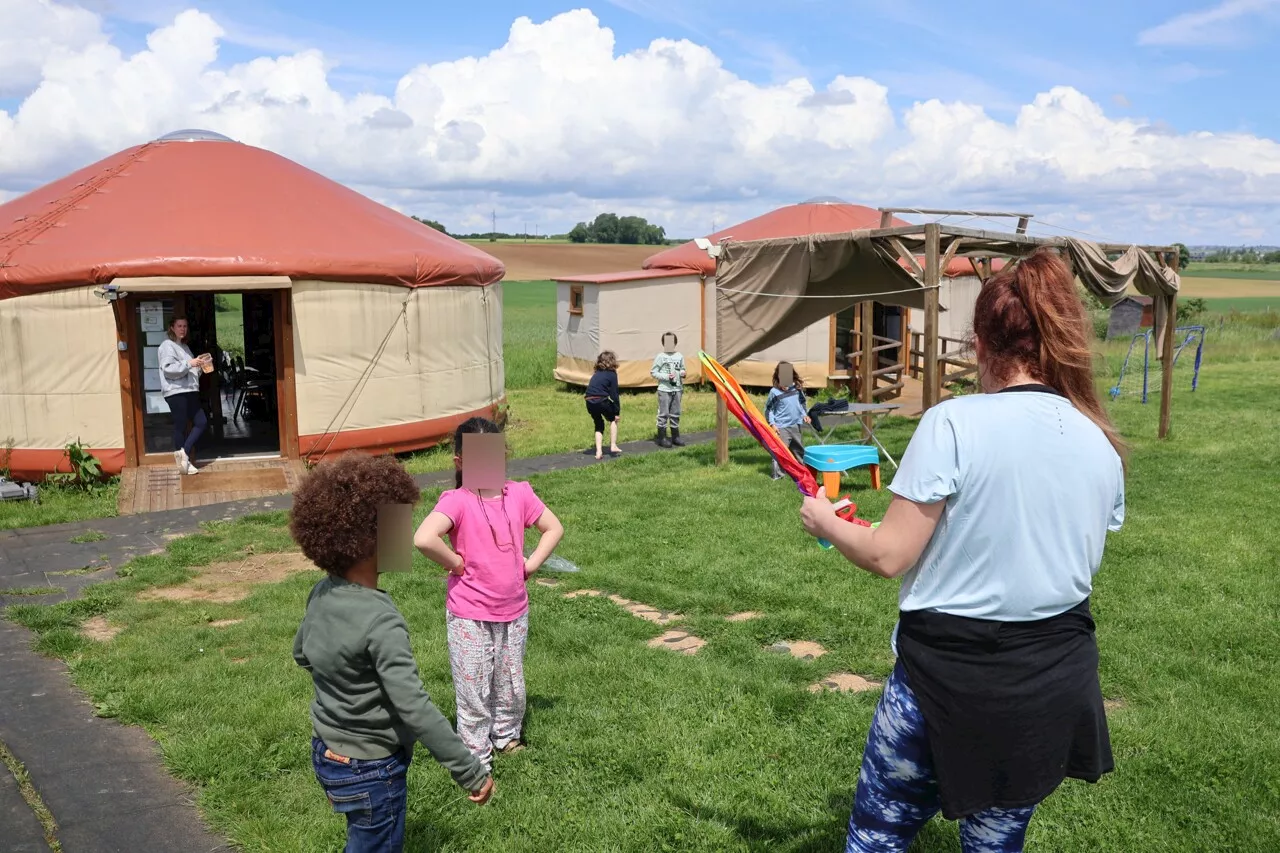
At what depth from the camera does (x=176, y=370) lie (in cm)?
945

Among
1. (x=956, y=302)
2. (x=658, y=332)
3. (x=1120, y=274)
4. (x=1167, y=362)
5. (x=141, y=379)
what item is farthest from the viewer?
(x=956, y=302)

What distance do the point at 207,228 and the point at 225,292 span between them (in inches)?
26.3

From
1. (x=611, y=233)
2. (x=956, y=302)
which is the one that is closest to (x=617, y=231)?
(x=611, y=233)

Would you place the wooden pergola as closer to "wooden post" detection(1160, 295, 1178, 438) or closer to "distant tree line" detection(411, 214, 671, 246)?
"wooden post" detection(1160, 295, 1178, 438)

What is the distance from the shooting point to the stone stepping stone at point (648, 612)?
18.7 feet

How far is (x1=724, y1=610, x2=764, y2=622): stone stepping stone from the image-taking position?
563 centimetres

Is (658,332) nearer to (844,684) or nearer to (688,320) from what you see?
(688,320)

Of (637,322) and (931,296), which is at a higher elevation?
(931,296)

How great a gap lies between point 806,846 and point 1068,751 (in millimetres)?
1377

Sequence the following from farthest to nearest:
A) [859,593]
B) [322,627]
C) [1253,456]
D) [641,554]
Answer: [1253,456] → [641,554] → [859,593] → [322,627]

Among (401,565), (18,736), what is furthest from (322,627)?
(18,736)

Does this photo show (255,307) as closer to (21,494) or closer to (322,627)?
(21,494)

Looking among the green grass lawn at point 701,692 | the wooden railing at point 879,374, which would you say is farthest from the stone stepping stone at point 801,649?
the wooden railing at point 879,374

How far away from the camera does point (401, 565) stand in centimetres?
265
